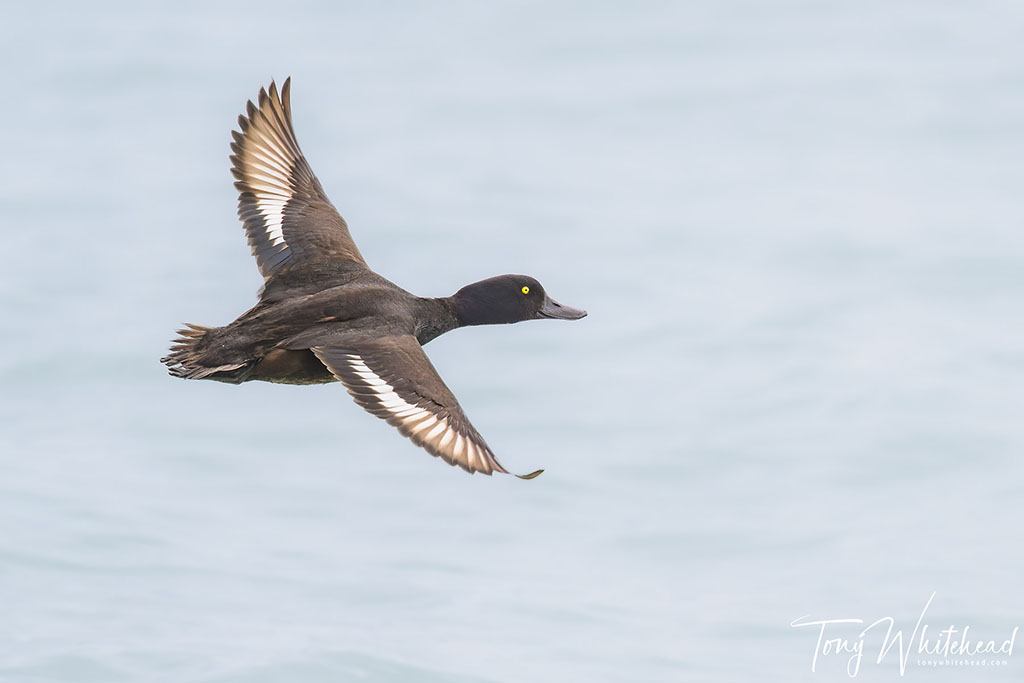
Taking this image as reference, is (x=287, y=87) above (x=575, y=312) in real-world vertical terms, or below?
above

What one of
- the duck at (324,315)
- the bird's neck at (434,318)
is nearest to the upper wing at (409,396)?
the duck at (324,315)

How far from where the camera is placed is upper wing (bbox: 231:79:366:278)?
10062 mm

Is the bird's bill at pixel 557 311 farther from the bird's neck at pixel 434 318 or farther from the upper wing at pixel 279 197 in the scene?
the upper wing at pixel 279 197

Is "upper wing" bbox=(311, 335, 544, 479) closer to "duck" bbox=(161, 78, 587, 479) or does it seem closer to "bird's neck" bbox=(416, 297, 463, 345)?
"duck" bbox=(161, 78, 587, 479)

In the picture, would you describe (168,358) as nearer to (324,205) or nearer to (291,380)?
(291,380)

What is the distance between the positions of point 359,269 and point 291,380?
1.25 m

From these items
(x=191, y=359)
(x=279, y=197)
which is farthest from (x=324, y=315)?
(x=279, y=197)

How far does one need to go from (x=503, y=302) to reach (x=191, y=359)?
233 centimetres

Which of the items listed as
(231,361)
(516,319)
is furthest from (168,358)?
(516,319)

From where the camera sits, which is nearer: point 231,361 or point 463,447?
point 463,447

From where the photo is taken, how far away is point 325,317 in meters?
8.90

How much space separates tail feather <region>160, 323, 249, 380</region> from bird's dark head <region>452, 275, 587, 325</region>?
1.78 meters

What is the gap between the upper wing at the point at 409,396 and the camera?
7.98 meters

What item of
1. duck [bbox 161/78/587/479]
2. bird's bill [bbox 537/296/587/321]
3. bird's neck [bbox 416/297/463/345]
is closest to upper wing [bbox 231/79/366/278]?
duck [bbox 161/78/587/479]
